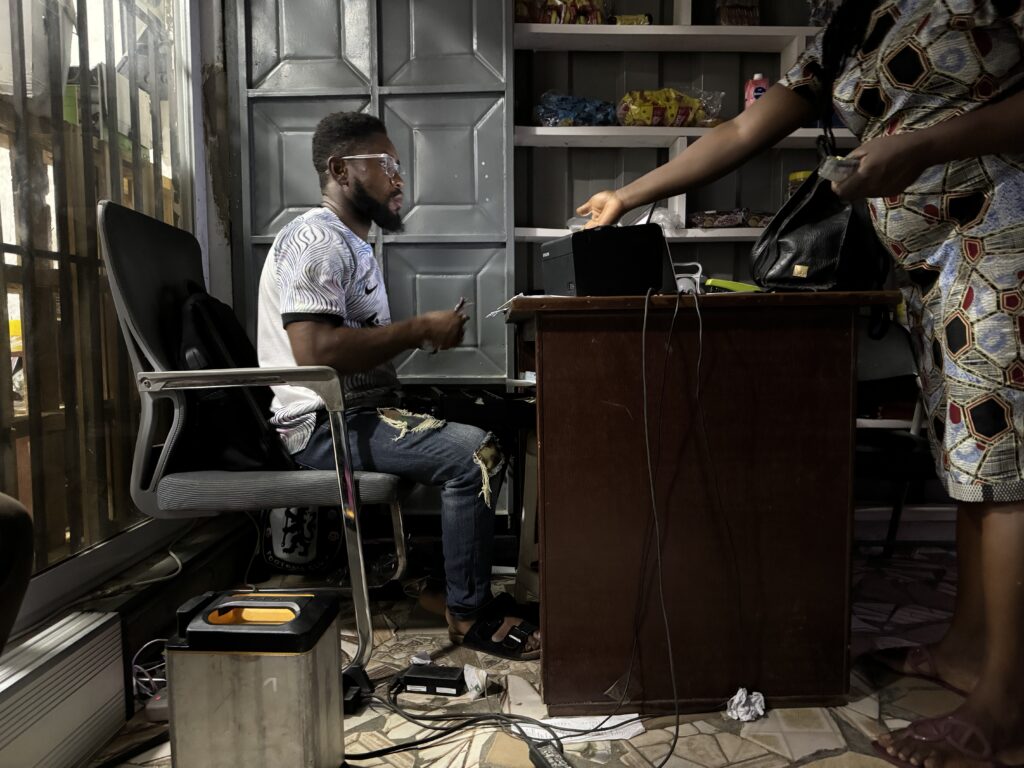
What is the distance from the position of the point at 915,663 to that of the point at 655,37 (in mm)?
2254

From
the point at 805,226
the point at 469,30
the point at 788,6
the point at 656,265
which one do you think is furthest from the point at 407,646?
the point at 788,6

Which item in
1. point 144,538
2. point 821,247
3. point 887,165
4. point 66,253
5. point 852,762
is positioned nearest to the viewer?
point 887,165

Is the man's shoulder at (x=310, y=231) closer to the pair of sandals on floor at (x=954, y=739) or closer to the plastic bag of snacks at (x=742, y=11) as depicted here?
the pair of sandals on floor at (x=954, y=739)

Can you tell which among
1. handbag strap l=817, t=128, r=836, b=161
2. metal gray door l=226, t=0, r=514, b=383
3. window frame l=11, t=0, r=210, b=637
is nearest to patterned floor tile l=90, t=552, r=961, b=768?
window frame l=11, t=0, r=210, b=637

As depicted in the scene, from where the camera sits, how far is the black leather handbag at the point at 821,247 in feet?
4.22

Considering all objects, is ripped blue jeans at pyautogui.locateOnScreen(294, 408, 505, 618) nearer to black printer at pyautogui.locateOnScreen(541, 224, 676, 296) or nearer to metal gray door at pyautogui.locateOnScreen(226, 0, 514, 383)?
black printer at pyautogui.locateOnScreen(541, 224, 676, 296)

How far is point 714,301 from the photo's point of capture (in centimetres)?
126

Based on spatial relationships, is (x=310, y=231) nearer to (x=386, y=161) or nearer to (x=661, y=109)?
(x=386, y=161)

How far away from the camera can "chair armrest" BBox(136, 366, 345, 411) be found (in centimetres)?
125

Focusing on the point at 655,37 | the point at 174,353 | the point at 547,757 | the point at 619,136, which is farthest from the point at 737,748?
the point at 655,37

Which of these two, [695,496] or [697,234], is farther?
[697,234]

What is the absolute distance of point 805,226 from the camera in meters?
1.32

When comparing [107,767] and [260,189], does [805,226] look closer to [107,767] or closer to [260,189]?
[107,767]

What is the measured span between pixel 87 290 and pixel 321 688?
3.88 feet
